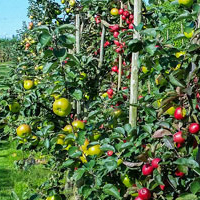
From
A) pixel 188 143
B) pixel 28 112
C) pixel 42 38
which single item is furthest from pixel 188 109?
pixel 28 112

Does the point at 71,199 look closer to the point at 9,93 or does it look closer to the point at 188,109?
the point at 9,93

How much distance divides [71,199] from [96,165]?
2.03 meters

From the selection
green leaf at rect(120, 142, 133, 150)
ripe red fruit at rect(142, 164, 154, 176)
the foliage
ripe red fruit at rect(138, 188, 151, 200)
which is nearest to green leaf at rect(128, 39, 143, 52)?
the foliage

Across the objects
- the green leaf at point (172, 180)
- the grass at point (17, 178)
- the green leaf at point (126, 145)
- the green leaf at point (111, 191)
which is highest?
the green leaf at point (126, 145)

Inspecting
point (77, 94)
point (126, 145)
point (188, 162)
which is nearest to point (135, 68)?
point (77, 94)

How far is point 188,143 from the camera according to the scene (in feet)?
Answer: 4.48

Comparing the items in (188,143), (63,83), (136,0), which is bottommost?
(188,143)

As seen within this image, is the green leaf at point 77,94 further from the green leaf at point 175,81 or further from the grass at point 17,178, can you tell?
the grass at point 17,178

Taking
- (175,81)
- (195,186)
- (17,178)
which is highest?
(175,81)

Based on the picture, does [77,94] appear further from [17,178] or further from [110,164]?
[17,178]

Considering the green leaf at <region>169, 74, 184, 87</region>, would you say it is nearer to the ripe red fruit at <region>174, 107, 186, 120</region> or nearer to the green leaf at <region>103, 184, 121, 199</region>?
the ripe red fruit at <region>174, 107, 186, 120</region>

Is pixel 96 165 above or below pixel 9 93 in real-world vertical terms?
below

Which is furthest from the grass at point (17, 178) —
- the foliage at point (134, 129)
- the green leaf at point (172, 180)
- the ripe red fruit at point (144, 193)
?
the green leaf at point (172, 180)

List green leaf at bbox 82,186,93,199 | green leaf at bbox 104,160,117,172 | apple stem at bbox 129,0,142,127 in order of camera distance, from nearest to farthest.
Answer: green leaf at bbox 104,160,117,172 < green leaf at bbox 82,186,93,199 < apple stem at bbox 129,0,142,127
